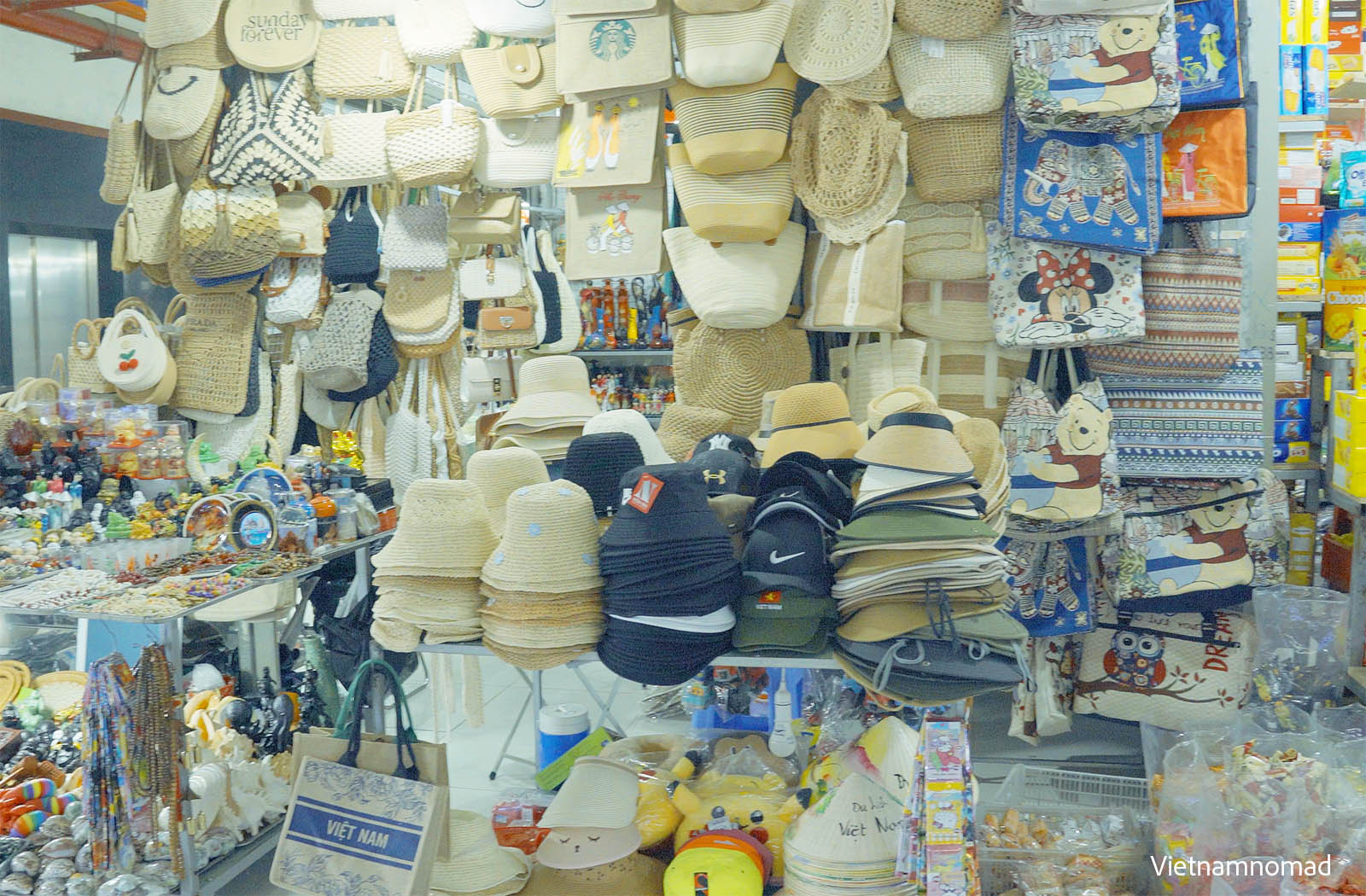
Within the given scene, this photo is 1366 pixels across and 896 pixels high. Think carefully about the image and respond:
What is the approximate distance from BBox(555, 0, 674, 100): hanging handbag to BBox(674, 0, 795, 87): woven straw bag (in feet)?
0.38

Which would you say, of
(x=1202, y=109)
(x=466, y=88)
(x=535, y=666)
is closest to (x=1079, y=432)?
(x=1202, y=109)

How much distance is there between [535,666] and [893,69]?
7.64 ft

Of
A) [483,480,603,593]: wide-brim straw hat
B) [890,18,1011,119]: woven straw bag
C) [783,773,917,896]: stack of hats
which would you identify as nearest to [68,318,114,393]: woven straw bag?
[483,480,603,593]: wide-brim straw hat

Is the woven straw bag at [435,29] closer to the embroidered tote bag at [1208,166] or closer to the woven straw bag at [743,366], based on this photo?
the woven straw bag at [743,366]

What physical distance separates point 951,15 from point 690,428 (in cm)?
156

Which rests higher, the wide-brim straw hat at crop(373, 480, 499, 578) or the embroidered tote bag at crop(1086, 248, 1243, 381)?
the embroidered tote bag at crop(1086, 248, 1243, 381)

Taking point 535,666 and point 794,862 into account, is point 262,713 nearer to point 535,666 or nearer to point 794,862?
point 535,666

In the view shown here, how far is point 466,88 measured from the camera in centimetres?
686

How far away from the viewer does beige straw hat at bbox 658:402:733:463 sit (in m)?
3.67

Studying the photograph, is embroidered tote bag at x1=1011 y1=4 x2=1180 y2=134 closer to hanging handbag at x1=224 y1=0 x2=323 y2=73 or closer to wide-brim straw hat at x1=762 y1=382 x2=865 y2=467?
wide-brim straw hat at x1=762 y1=382 x2=865 y2=467

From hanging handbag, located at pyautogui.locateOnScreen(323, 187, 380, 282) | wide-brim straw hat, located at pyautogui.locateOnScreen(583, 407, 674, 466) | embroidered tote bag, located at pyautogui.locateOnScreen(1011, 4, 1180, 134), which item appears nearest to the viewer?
wide-brim straw hat, located at pyautogui.locateOnScreen(583, 407, 674, 466)

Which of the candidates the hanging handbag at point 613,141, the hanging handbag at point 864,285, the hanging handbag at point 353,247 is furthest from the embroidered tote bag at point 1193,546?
the hanging handbag at point 353,247

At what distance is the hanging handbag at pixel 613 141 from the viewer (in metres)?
3.67

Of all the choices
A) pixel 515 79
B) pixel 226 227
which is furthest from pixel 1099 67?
pixel 226 227
